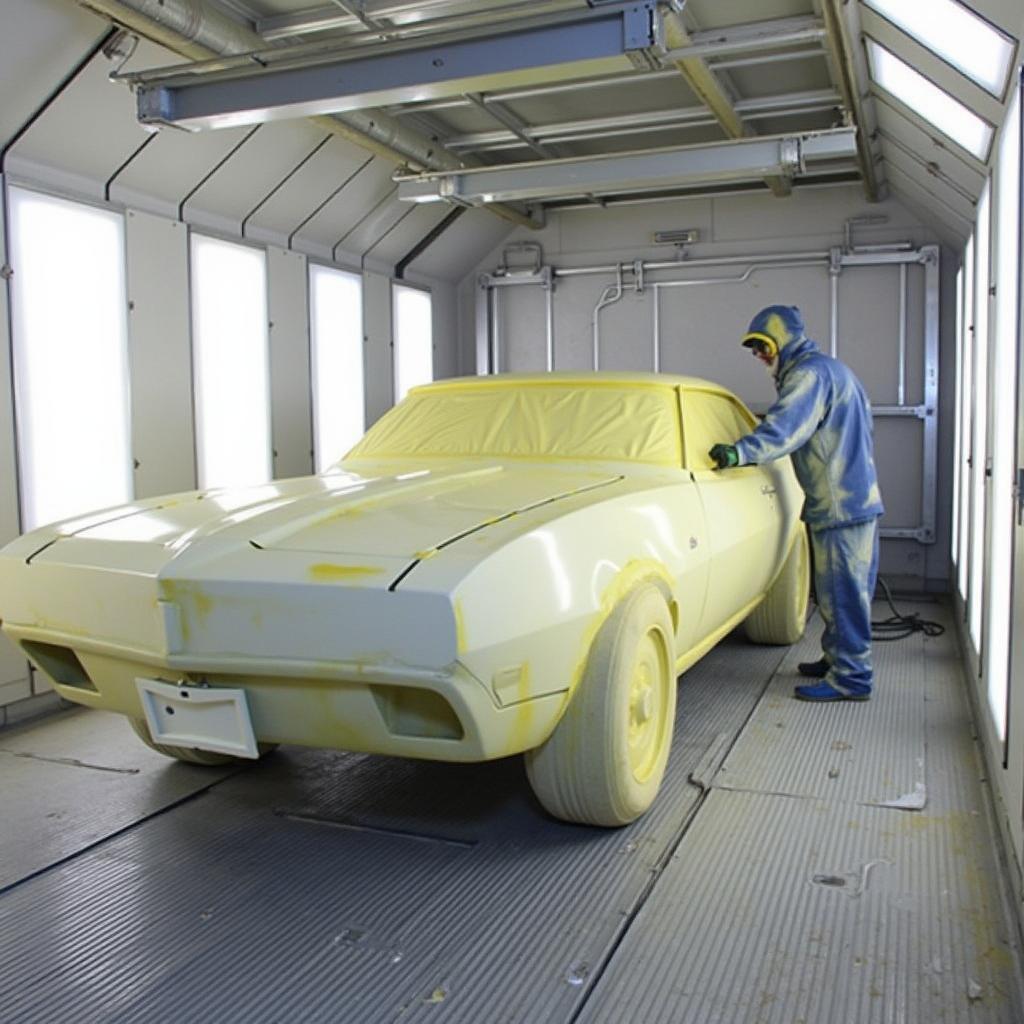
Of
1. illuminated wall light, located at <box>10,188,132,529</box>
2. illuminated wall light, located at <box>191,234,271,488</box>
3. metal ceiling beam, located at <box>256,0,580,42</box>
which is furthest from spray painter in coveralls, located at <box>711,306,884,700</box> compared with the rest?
illuminated wall light, located at <box>10,188,132,529</box>

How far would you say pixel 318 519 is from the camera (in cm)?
283

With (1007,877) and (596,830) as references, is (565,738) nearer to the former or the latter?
(596,830)

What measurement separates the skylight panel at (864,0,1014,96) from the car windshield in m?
1.62

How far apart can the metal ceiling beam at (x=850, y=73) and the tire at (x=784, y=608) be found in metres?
2.37

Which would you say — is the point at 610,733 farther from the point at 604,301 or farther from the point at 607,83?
the point at 604,301

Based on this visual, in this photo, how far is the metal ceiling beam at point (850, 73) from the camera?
4.19m

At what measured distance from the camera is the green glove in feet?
13.2

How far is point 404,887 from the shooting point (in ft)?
9.09

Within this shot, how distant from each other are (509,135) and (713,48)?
241cm

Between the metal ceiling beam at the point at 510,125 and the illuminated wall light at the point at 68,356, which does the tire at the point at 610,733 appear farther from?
the metal ceiling beam at the point at 510,125

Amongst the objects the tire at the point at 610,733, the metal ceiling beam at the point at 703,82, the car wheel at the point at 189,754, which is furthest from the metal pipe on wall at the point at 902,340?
the car wheel at the point at 189,754

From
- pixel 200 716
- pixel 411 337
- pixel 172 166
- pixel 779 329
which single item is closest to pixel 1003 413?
pixel 779 329

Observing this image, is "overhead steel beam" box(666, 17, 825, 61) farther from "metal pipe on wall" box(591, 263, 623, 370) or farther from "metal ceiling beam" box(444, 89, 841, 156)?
"metal pipe on wall" box(591, 263, 623, 370)

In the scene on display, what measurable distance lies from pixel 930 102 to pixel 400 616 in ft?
12.5
